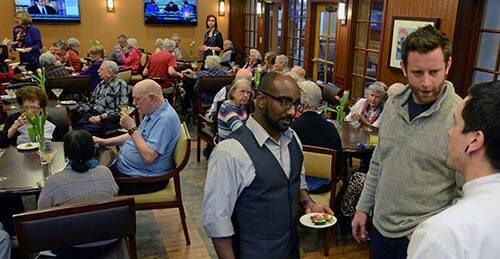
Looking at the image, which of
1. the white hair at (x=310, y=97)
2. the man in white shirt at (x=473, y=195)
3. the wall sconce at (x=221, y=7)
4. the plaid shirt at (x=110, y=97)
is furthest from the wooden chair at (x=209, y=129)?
the wall sconce at (x=221, y=7)

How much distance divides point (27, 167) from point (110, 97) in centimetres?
192

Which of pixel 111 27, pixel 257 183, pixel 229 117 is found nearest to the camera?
pixel 257 183

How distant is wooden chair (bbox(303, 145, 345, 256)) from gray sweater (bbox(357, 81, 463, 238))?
110 cm

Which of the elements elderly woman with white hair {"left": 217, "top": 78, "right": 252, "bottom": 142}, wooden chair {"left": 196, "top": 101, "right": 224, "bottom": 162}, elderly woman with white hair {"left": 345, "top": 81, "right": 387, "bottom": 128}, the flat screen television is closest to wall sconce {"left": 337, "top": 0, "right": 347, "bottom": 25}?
elderly woman with white hair {"left": 345, "top": 81, "right": 387, "bottom": 128}

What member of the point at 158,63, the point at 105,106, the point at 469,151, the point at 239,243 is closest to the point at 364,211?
the point at 239,243

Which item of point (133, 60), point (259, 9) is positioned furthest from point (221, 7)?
point (133, 60)

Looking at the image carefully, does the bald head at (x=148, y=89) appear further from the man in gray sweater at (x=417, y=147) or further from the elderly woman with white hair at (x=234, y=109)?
the man in gray sweater at (x=417, y=147)

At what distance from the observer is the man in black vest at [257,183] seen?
5.17 ft

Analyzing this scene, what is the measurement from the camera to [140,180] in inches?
117

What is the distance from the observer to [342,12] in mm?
6137

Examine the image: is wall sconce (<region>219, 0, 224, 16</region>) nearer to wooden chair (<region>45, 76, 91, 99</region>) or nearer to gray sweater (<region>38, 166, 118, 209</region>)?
wooden chair (<region>45, 76, 91, 99</region>)

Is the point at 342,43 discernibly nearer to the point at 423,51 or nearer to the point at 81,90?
the point at 81,90

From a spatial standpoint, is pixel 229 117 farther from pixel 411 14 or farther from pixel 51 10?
pixel 51 10

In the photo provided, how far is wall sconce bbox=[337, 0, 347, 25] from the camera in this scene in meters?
6.10
